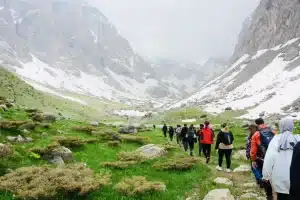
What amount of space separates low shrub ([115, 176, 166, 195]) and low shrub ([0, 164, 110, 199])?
2.33ft

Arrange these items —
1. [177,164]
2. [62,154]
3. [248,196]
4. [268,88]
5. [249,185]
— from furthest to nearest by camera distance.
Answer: [268,88] → [177,164] → [62,154] → [249,185] → [248,196]

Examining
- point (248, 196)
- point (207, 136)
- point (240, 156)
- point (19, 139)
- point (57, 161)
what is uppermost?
point (207, 136)

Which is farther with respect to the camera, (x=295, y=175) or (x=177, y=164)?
(x=177, y=164)

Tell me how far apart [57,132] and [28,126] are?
3655 mm

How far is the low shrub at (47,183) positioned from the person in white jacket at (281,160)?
6.94 metres

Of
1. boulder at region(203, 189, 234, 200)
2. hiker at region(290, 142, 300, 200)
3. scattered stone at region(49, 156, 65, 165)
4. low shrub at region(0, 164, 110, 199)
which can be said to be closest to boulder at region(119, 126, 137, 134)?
scattered stone at region(49, 156, 65, 165)

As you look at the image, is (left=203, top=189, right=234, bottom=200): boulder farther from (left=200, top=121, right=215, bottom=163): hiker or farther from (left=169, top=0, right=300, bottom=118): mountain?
(left=169, top=0, right=300, bottom=118): mountain

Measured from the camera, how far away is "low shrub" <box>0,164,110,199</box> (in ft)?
44.0

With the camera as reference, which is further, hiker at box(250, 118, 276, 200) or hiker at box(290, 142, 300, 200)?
hiker at box(250, 118, 276, 200)

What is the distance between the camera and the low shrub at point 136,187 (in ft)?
49.1

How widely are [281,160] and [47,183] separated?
8.51 metres

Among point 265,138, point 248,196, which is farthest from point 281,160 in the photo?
point 248,196

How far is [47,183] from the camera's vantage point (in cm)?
1411

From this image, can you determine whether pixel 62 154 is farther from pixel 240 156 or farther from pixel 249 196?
pixel 240 156
